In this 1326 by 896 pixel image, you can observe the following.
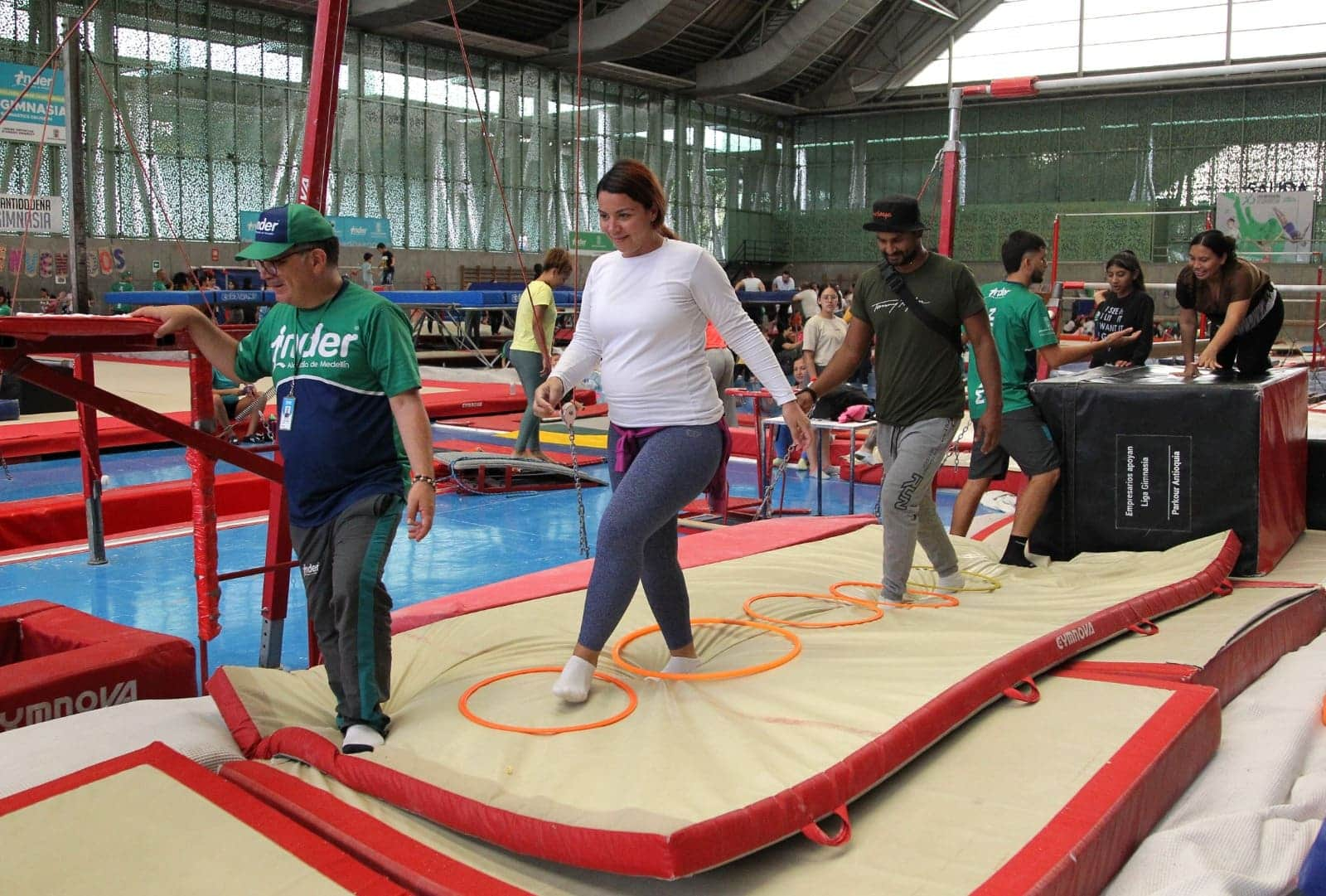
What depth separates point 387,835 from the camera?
2.39 meters

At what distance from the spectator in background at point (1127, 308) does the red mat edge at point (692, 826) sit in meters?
4.47

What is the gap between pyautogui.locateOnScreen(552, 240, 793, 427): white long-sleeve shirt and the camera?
319cm

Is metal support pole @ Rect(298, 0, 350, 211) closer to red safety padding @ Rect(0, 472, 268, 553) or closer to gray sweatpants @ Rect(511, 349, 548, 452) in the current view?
Answer: red safety padding @ Rect(0, 472, 268, 553)

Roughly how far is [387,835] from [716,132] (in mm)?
33813

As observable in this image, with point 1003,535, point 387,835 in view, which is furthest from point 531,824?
point 1003,535

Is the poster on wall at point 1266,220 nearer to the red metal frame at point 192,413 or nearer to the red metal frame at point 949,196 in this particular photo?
the red metal frame at point 949,196

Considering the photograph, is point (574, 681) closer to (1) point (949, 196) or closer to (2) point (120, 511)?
(2) point (120, 511)

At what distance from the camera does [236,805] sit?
2385 millimetres

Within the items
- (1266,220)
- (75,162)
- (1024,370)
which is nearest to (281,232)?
(1024,370)

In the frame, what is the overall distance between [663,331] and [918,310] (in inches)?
57.0

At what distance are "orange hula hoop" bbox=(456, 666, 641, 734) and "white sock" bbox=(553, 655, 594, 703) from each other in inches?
4.9

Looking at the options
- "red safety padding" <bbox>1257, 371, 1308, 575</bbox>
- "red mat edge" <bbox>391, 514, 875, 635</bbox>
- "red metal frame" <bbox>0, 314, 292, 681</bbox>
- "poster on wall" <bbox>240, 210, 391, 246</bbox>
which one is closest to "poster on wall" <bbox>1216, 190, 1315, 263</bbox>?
"poster on wall" <bbox>240, 210, 391, 246</bbox>

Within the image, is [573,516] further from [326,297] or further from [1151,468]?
[326,297]

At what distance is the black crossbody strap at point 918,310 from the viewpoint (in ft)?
14.0
